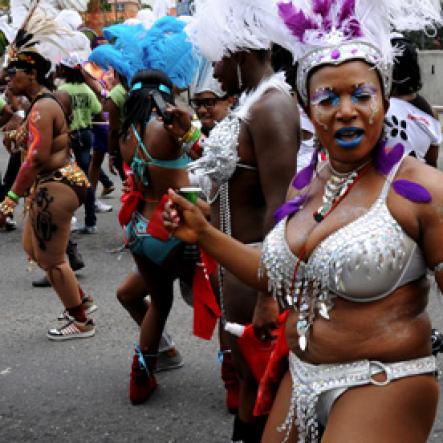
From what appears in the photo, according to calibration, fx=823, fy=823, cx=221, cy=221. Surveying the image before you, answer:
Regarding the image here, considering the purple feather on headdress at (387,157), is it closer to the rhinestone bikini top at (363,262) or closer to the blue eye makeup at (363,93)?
the rhinestone bikini top at (363,262)

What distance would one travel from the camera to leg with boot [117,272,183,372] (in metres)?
4.64

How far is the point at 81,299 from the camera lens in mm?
5836

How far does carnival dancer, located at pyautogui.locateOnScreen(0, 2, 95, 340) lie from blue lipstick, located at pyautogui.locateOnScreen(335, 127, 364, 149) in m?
3.32

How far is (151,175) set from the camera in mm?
4320

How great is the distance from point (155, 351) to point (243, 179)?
4.82 feet

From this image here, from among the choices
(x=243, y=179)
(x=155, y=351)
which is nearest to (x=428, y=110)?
(x=243, y=179)

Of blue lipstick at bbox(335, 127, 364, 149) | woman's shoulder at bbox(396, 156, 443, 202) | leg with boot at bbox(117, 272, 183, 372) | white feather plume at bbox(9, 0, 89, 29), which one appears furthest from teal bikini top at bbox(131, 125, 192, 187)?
white feather plume at bbox(9, 0, 89, 29)

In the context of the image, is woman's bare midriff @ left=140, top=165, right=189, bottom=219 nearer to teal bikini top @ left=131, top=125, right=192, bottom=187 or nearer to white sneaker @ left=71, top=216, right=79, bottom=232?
teal bikini top @ left=131, top=125, right=192, bottom=187

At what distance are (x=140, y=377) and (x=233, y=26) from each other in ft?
6.59

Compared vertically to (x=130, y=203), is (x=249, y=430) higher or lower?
lower

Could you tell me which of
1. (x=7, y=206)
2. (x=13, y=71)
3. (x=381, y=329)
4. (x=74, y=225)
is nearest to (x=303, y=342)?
(x=381, y=329)

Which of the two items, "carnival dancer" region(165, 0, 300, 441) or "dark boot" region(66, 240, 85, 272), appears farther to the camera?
"dark boot" region(66, 240, 85, 272)

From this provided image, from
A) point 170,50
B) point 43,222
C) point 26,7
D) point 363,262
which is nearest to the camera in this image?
point 363,262

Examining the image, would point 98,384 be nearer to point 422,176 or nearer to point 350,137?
point 350,137
